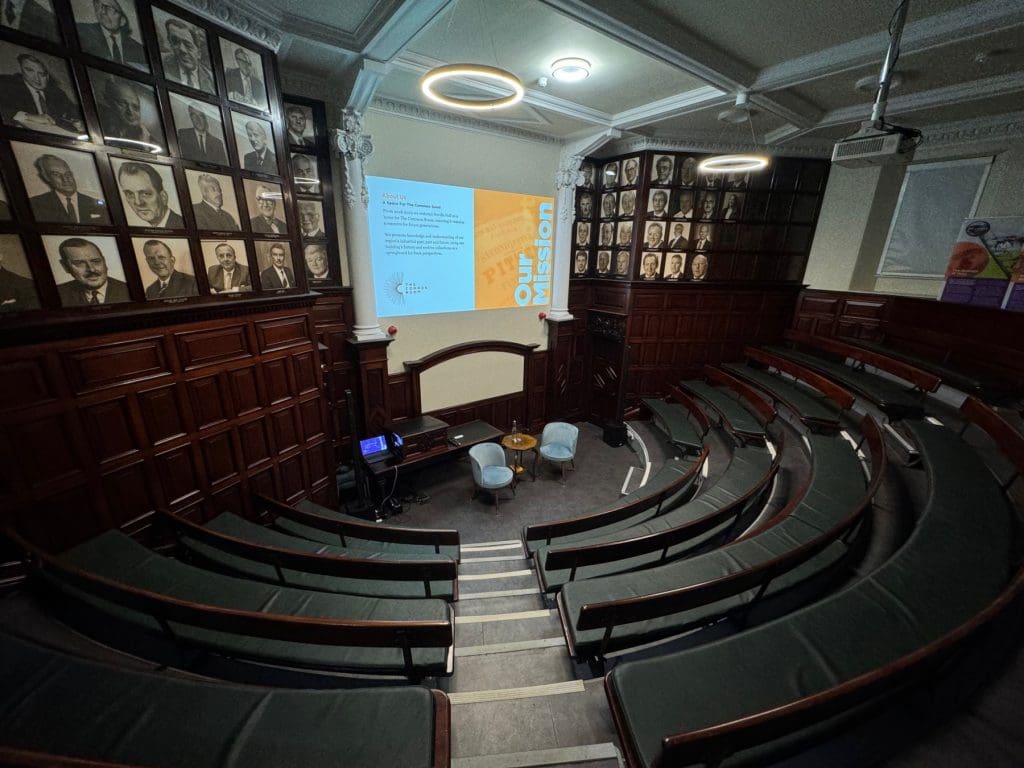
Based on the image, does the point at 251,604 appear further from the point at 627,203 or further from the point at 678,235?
the point at 678,235

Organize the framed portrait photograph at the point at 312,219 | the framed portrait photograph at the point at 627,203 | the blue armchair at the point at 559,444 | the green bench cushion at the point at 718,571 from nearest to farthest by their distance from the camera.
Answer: the green bench cushion at the point at 718,571 < the framed portrait photograph at the point at 312,219 < the blue armchair at the point at 559,444 < the framed portrait photograph at the point at 627,203

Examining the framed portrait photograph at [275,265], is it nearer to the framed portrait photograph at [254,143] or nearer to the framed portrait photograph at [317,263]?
the framed portrait photograph at [254,143]

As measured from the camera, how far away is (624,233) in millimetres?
7051

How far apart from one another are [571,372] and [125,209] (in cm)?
666

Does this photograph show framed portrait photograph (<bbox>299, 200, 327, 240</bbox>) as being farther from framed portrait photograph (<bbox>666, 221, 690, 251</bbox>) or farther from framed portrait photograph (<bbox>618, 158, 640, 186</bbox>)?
framed portrait photograph (<bbox>666, 221, 690, 251</bbox>)

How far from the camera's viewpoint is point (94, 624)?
2434 mm

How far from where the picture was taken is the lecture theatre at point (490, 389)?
1742 mm

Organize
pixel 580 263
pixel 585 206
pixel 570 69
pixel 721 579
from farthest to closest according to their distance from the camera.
A: 1. pixel 580 263
2. pixel 585 206
3. pixel 570 69
4. pixel 721 579

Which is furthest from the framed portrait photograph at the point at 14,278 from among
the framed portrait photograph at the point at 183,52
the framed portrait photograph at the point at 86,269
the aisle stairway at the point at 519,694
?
the aisle stairway at the point at 519,694

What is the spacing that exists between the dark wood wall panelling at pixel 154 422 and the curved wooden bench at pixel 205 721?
123cm

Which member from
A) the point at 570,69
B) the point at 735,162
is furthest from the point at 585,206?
the point at 570,69

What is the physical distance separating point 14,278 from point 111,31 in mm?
1777

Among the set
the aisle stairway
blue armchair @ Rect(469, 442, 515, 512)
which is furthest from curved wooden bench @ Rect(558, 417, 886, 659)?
blue armchair @ Rect(469, 442, 515, 512)

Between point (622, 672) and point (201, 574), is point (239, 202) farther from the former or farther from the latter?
point (622, 672)
